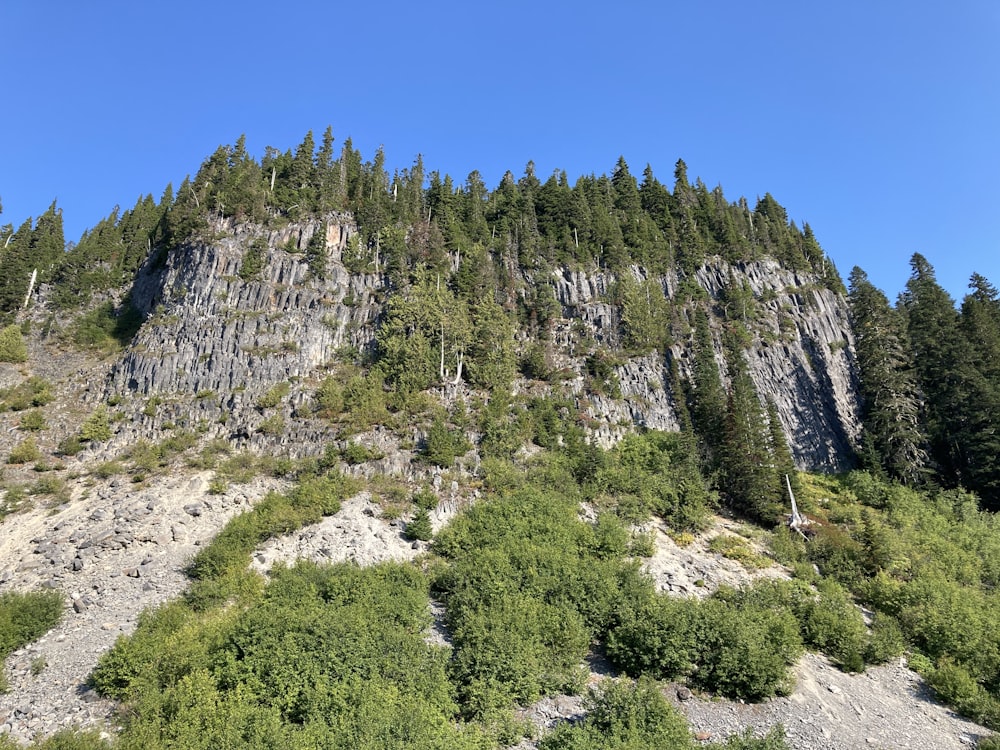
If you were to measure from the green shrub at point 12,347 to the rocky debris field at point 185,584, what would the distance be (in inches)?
858

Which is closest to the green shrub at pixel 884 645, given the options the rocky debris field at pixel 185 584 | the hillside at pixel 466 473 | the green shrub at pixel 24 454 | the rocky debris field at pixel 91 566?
the hillside at pixel 466 473

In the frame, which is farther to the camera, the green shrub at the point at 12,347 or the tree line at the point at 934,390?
the green shrub at the point at 12,347

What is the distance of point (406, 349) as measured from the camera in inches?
1791

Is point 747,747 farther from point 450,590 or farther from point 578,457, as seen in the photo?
point 578,457

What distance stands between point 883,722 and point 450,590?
18.2 metres

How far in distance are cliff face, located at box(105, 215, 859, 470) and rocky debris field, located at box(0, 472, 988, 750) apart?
882 cm

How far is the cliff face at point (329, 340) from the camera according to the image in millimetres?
43344

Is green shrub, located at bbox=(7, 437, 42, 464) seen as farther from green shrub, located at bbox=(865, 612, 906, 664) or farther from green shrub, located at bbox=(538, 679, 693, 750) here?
green shrub, located at bbox=(865, 612, 906, 664)

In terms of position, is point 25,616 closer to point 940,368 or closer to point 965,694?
point 965,694

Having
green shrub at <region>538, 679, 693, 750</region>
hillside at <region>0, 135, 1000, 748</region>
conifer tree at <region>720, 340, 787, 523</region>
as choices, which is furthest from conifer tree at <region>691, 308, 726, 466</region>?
green shrub at <region>538, 679, 693, 750</region>

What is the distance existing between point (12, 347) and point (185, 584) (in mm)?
37674

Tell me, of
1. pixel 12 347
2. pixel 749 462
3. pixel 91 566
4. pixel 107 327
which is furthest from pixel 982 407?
pixel 12 347

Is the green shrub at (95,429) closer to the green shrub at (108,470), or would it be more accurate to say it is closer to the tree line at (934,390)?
the green shrub at (108,470)

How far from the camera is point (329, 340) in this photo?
4750 centimetres
